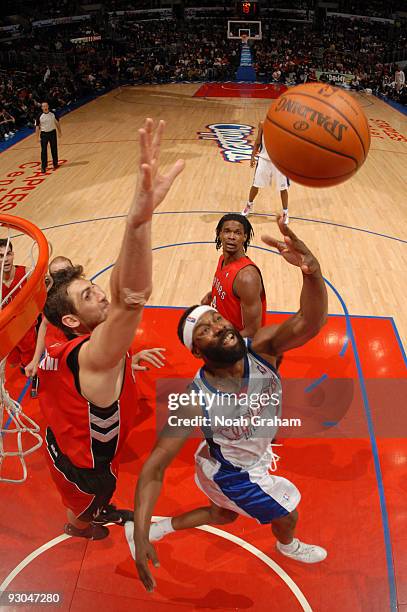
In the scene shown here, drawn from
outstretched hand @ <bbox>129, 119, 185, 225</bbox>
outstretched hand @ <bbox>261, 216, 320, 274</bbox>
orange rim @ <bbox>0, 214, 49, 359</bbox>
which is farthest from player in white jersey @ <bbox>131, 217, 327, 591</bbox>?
outstretched hand @ <bbox>129, 119, 185, 225</bbox>

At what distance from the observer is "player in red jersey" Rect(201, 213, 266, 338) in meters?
3.57

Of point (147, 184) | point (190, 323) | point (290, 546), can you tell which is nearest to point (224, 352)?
point (190, 323)

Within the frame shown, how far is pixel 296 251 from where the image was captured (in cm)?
234

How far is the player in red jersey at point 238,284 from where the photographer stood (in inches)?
140

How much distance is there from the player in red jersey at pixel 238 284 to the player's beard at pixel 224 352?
1.13m

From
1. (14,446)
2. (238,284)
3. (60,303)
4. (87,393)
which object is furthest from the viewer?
(14,446)

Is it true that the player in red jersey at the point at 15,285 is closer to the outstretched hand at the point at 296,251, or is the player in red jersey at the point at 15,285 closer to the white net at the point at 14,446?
the white net at the point at 14,446

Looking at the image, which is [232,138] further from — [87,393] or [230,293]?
[87,393]

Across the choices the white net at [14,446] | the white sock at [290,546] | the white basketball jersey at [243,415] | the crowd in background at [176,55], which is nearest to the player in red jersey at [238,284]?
the white basketball jersey at [243,415]

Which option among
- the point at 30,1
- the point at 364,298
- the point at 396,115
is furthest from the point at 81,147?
the point at 30,1

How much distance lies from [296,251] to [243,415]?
0.88 meters

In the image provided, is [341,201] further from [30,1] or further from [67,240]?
[30,1]

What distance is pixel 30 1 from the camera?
27.4 meters

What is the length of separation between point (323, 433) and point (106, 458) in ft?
6.56
